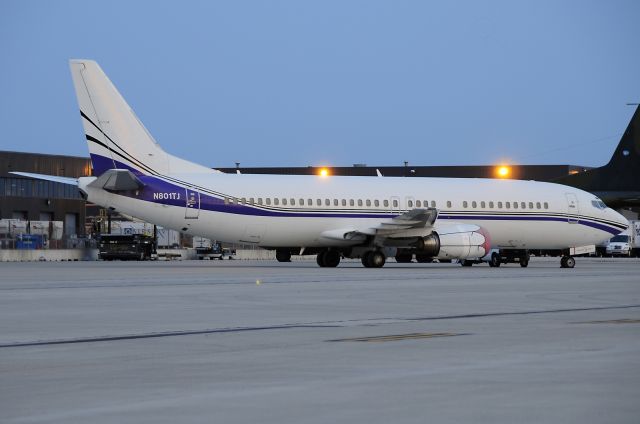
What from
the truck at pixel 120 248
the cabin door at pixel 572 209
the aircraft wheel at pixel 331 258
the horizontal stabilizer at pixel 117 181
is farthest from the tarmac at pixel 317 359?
the truck at pixel 120 248

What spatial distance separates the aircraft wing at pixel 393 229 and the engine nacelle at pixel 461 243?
0.93m

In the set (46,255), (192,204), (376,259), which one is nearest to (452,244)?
(376,259)

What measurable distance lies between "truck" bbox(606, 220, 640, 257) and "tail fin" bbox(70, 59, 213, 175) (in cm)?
6024

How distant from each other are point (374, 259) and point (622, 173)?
140 feet

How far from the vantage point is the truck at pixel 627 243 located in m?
102

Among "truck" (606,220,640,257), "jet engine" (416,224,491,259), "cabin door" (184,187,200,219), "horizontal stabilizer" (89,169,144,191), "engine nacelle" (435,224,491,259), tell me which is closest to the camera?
"horizontal stabilizer" (89,169,144,191)

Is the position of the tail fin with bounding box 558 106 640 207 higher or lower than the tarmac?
higher

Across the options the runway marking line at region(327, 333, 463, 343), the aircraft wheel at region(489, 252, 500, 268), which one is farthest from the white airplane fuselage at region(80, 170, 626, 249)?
the runway marking line at region(327, 333, 463, 343)

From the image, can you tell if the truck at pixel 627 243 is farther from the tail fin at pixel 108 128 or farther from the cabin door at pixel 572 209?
the tail fin at pixel 108 128

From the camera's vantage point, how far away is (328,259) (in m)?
54.5

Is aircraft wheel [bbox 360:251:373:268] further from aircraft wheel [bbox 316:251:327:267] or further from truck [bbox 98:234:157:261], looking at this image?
truck [bbox 98:234:157:261]


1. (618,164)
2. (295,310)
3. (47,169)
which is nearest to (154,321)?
(295,310)

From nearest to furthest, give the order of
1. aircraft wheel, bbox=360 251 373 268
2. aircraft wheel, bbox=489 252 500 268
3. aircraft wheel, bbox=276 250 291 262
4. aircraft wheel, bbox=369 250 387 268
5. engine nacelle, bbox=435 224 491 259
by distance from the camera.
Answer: engine nacelle, bbox=435 224 491 259, aircraft wheel, bbox=369 250 387 268, aircraft wheel, bbox=360 251 373 268, aircraft wheel, bbox=489 252 500 268, aircraft wheel, bbox=276 250 291 262

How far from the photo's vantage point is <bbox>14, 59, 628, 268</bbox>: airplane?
48.5m
